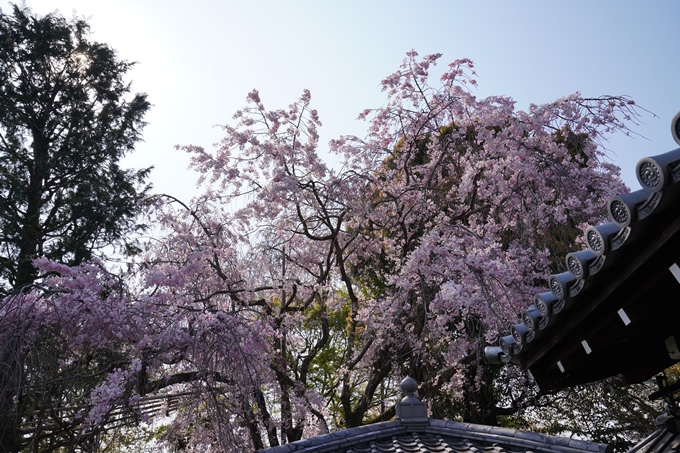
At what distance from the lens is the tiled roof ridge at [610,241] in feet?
5.05

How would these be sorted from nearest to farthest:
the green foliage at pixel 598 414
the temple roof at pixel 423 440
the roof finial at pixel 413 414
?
the temple roof at pixel 423 440, the roof finial at pixel 413 414, the green foliage at pixel 598 414

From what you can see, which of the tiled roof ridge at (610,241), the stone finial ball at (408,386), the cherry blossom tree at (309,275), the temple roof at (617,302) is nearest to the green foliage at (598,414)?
the cherry blossom tree at (309,275)

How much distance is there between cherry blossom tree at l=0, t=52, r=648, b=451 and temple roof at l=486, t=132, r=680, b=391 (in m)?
2.99

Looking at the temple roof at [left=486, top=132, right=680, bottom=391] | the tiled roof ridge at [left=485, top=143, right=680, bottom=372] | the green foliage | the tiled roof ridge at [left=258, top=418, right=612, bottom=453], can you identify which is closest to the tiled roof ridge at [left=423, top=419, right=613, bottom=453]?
the tiled roof ridge at [left=258, top=418, right=612, bottom=453]

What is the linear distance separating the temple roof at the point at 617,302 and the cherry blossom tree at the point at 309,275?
2.99 metres

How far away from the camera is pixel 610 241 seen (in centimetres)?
182

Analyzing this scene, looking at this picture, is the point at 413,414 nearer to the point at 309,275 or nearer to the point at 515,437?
the point at 515,437

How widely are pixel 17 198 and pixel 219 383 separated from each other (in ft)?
25.4

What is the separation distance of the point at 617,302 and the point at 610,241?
0.46 m

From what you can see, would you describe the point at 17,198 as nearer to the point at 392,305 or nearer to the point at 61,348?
the point at 61,348

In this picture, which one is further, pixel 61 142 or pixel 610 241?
pixel 61 142

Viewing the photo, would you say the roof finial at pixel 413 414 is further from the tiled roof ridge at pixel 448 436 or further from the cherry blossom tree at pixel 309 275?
the cherry blossom tree at pixel 309 275

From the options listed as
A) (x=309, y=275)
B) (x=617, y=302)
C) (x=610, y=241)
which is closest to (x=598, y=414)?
(x=309, y=275)

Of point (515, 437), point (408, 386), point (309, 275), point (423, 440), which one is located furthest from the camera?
point (309, 275)
